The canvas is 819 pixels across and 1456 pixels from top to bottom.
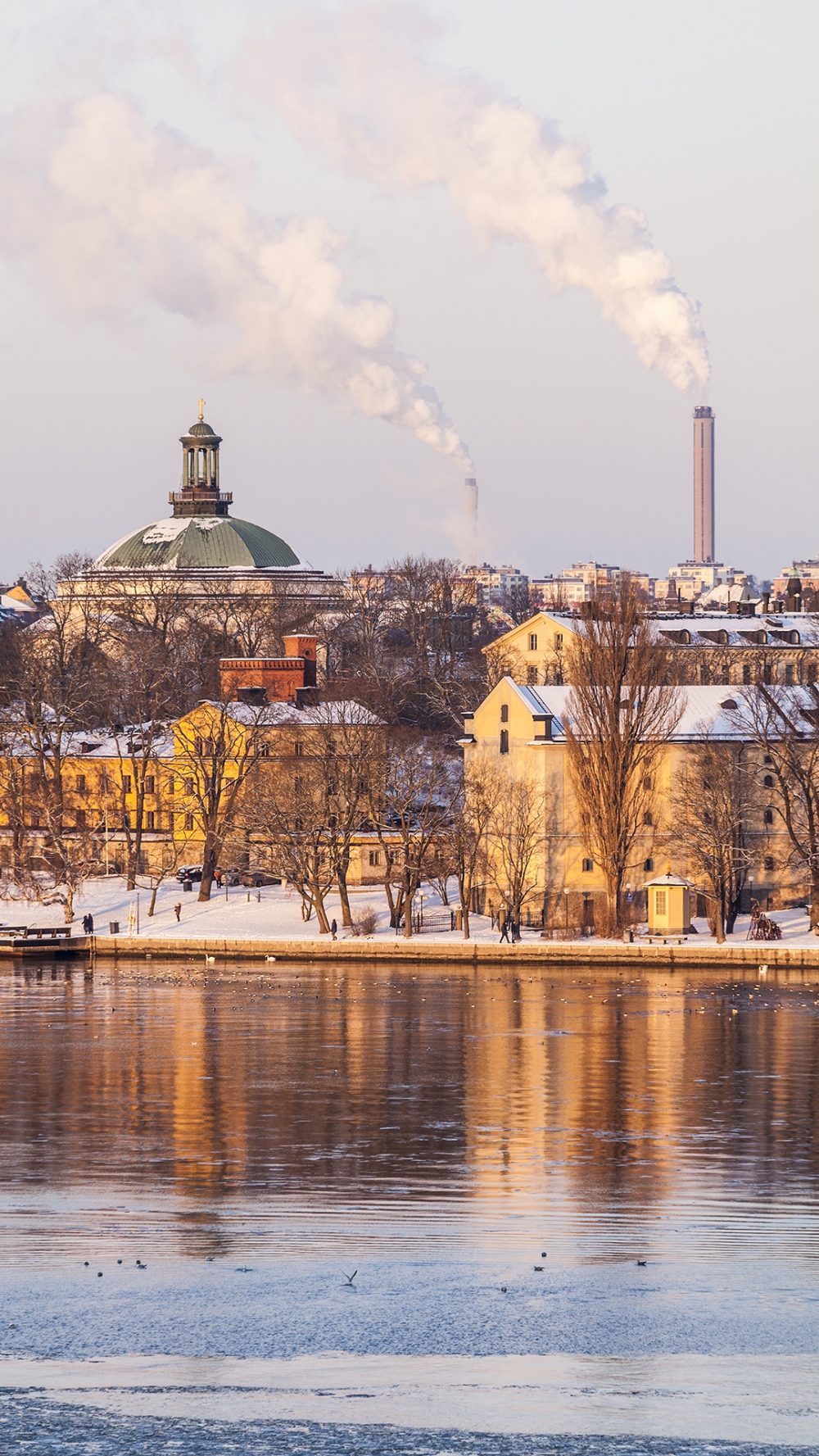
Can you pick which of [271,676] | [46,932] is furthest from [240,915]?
[271,676]

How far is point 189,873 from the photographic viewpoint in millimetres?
74188

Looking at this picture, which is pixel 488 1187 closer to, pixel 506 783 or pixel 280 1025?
pixel 280 1025

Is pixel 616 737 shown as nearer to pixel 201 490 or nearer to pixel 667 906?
pixel 667 906

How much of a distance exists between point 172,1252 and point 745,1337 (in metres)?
6.55

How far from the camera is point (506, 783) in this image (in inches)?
2601

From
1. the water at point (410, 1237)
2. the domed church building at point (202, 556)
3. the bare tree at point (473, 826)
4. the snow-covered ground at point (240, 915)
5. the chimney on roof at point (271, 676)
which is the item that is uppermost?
the domed church building at point (202, 556)

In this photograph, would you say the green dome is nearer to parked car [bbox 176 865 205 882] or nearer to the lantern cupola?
the lantern cupola

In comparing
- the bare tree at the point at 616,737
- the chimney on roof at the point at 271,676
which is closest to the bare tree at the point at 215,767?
the chimney on roof at the point at 271,676

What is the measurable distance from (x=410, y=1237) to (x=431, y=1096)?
40.6 ft

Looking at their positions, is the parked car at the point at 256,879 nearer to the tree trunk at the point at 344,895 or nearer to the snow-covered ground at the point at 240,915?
the snow-covered ground at the point at 240,915

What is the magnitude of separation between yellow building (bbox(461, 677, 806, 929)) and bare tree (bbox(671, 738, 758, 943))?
0.18 meters

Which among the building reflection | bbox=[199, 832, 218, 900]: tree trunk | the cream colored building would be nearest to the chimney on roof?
the cream colored building

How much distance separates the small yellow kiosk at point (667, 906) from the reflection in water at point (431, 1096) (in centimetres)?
481

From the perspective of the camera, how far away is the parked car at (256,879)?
7338 cm
